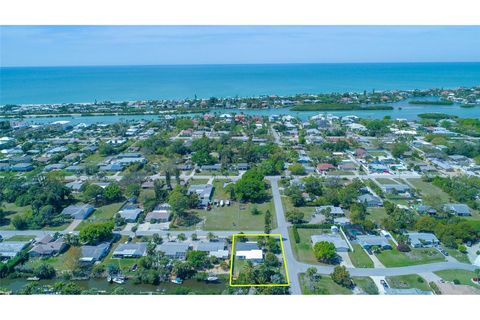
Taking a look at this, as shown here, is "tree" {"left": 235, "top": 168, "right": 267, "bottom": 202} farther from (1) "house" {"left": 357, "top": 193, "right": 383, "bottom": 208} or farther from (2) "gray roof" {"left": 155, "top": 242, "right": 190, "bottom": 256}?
(1) "house" {"left": 357, "top": 193, "right": 383, "bottom": 208}

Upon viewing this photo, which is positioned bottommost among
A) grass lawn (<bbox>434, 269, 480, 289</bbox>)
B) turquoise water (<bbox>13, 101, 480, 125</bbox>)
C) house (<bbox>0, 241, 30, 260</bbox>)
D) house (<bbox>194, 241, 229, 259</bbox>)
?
grass lawn (<bbox>434, 269, 480, 289</bbox>)

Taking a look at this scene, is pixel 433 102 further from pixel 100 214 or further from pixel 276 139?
pixel 100 214

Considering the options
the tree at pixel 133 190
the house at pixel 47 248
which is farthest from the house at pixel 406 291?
the tree at pixel 133 190

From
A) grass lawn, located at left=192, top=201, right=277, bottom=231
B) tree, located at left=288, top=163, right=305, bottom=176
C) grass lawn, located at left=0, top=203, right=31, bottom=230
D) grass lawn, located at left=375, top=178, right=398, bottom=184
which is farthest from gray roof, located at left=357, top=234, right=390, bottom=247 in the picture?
grass lawn, located at left=0, top=203, right=31, bottom=230

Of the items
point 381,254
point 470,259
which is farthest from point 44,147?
point 470,259

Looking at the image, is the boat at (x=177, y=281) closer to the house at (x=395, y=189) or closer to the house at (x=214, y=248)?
the house at (x=214, y=248)

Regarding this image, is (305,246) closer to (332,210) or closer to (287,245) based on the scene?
(287,245)
